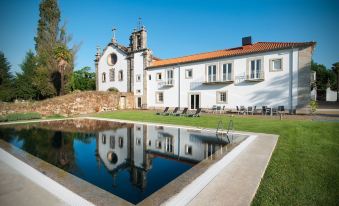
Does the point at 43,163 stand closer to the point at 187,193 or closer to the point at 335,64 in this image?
the point at 187,193

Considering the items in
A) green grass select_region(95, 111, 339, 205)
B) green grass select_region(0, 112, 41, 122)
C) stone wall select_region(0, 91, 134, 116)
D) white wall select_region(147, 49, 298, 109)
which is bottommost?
green grass select_region(95, 111, 339, 205)

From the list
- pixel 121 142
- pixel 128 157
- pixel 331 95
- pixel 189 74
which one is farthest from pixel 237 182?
pixel 331 95

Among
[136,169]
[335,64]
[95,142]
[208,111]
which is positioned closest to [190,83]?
[208,111]

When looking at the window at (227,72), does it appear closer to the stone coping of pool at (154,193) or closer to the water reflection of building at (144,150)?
the water reflection of building at (144,150)

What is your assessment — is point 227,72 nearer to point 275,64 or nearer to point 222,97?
point 222,97

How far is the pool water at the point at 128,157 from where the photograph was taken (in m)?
4.19

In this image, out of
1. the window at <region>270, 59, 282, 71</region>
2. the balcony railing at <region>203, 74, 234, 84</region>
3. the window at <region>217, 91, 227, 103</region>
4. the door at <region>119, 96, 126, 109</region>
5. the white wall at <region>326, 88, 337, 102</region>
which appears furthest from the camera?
the white wall at <region>326, 88, 337, 102</region>

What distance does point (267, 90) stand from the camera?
1955 centimetres

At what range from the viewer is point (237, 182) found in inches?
150

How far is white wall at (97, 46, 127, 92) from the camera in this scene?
108 feet

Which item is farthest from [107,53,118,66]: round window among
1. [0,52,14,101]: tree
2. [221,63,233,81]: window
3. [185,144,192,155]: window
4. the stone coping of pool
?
the stone coping of pool

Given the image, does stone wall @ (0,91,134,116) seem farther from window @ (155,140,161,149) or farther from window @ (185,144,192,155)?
window @ (185,144,192,155)

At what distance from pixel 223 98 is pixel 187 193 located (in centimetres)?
2052

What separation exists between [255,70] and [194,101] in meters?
8.57
